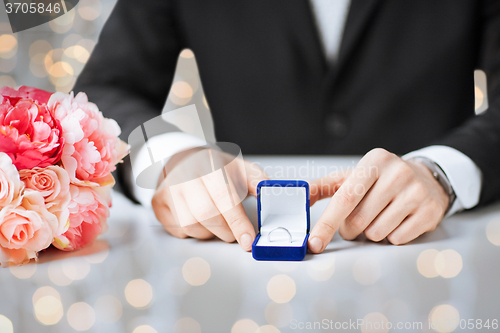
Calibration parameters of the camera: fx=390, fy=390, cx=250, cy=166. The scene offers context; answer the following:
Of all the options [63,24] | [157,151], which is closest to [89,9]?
[63,24]

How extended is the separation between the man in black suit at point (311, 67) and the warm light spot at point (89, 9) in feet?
1.84

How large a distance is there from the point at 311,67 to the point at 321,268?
0.68 m

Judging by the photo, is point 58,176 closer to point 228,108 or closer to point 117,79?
point 117,79

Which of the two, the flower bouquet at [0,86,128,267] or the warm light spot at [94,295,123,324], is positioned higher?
the flower bouquet at [0,86,128,267]

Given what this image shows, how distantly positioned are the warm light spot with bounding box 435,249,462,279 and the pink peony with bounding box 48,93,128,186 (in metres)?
0.45

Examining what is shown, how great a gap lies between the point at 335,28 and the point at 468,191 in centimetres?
57

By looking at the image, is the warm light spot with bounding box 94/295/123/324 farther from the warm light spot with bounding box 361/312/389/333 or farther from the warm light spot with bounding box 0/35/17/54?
the warm light spot with bounding box 0/35/17/54

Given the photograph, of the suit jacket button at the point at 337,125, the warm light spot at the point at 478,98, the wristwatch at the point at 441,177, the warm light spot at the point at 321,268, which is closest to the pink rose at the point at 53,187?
the warm light spot at the point at 321,268

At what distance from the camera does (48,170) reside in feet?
1.61

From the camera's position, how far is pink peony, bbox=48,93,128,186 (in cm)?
50

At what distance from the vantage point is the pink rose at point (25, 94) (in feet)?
1.68

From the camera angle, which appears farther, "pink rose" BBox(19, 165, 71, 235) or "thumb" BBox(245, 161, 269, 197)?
"thumb" BBox(245, 161, 269, 197)

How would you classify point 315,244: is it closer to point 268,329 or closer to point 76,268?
point 268,329

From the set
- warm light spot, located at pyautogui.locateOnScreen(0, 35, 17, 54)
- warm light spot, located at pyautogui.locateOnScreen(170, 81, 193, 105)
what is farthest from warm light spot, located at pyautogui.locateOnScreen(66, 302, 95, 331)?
warm light spot, located at pyautogui.locateOnScreen(0, 35, 17, 54)
